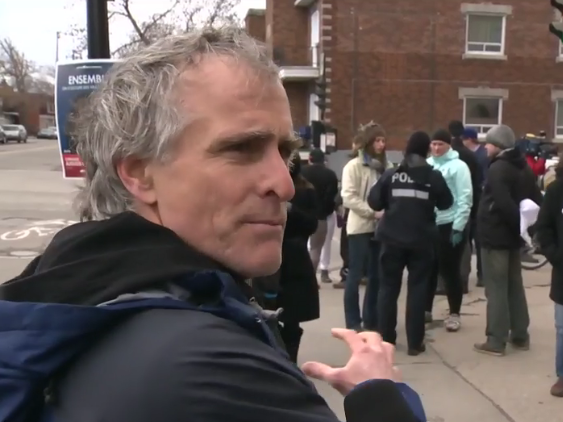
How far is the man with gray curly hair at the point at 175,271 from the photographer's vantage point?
41.6 inches

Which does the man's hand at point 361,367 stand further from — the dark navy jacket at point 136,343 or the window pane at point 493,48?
the window pane at point 493,48

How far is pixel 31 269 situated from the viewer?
1.48m

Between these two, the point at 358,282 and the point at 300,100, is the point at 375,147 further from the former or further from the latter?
the point at 300,100

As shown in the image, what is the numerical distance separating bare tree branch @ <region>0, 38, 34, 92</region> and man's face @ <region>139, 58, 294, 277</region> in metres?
91.9

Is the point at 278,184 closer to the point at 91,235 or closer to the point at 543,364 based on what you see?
the point at 91,235

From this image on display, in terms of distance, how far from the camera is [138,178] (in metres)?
1.36

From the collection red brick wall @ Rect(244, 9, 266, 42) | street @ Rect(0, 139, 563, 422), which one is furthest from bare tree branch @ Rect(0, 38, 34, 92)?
street @ Rect(0, 139, 563, 422)

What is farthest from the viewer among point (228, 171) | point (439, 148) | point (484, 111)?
point (484, 111)

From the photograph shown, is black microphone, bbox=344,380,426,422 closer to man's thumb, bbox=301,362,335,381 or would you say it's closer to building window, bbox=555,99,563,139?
man's thumb, bbox=301,362,335,381

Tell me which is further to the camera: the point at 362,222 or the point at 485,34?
the point at 485,34

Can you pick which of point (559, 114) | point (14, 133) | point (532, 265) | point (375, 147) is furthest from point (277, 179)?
point (14, 133)

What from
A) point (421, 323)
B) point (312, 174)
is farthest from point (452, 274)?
point (312, 174)

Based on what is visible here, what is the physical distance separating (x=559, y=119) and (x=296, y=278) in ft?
81.3

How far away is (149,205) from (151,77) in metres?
0.24
